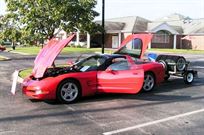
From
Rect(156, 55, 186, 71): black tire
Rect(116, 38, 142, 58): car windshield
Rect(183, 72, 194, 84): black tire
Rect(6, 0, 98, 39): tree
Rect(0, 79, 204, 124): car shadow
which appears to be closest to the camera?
Rect(0, 79, 204, 124): car shadow

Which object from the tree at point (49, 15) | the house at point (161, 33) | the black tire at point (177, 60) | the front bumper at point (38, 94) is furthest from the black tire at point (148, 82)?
the house at point (161, 33)

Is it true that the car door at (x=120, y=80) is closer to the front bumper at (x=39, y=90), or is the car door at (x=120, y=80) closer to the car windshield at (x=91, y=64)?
the car windshield at (x=91, y=64)

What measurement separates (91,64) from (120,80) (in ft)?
3.66

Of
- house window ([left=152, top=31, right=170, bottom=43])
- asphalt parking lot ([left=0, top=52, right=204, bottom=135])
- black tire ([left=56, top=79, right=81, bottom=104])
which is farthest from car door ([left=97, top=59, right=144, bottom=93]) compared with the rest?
house window ([left=152, top=31, right=170, bottom=43])

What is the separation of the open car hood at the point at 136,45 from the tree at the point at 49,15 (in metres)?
3.93

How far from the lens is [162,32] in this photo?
5634 cm

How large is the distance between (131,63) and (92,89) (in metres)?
1.43

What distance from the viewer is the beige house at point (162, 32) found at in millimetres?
54656

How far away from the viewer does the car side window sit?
10719mm

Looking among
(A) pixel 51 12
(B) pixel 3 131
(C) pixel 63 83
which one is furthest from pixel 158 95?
(A) pixel 51 12

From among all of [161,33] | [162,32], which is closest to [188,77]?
[161,33]

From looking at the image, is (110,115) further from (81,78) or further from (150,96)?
(150,96)

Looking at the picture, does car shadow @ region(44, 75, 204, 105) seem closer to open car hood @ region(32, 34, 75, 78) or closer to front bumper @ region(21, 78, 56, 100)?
front bumper @ region(21, 78, 56, 100)

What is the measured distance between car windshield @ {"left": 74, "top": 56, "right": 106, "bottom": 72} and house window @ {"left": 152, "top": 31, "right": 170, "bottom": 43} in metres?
45.4
